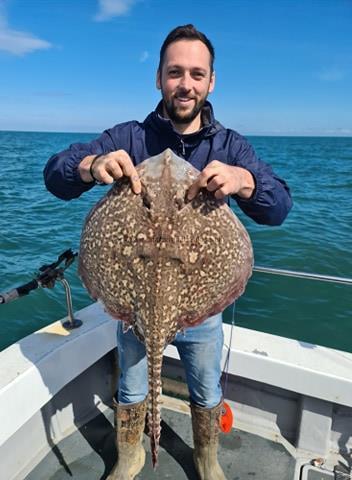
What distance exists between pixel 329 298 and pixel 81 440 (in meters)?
7.51

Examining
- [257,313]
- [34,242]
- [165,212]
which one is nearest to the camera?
[165,212]

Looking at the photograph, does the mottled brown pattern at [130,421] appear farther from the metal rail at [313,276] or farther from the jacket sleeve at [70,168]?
the jacket sleeve at [70,168]

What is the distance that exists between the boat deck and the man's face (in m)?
3.12

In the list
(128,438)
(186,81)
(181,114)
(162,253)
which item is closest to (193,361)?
(128,438)

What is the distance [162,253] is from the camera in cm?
213

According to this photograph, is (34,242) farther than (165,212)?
Yes

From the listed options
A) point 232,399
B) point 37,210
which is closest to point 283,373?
point 232,399

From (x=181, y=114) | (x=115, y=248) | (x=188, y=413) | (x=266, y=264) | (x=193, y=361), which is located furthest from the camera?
(x=266, y=264)

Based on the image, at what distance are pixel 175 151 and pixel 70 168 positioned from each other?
761 millimetres

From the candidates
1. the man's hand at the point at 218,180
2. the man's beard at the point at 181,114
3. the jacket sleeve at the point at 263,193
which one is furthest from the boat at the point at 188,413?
the man's hand at the point at 218,180

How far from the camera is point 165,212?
212 centimetres

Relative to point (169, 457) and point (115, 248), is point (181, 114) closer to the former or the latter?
point (115, 248)

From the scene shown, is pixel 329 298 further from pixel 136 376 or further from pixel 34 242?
pixel 34 242

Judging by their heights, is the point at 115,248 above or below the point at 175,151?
below
